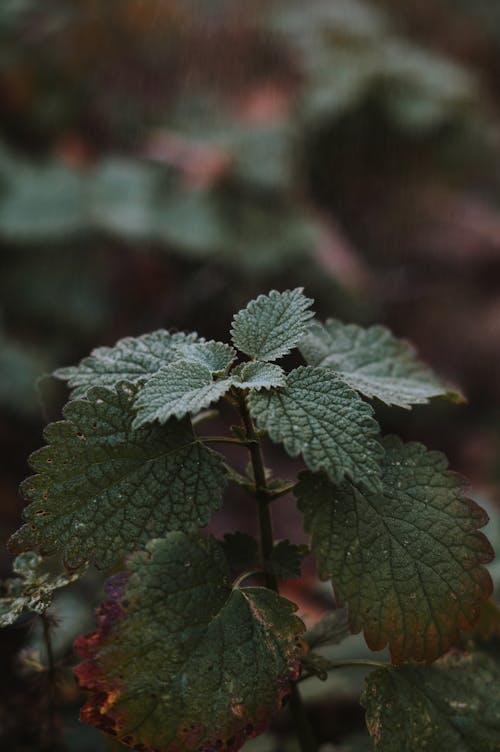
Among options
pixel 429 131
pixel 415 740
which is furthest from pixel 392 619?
pixel 429 131

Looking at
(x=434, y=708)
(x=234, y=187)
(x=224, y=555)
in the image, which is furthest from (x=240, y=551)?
(x=234, y=187)

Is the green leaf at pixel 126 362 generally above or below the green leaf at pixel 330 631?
above

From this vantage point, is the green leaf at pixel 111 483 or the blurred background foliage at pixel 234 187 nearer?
the green leaf at pixel 111 483

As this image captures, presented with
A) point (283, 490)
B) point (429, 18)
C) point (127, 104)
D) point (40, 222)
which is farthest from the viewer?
point (429, 18)

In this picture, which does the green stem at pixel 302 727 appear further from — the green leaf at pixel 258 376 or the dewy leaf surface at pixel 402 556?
the green leaf at pixel 258 376

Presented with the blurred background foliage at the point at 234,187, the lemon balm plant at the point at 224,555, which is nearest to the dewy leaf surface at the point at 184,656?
the lemon balm plant at the point at 224,555

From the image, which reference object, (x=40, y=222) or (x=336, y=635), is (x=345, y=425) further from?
(x=40, y=222)
